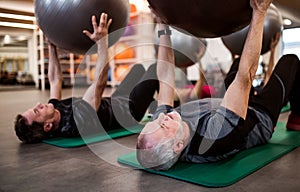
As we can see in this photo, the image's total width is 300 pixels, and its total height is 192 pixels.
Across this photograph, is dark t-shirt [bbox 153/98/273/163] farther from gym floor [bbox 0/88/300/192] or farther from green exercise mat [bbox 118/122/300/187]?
gym floor [bbox 0/88/300/192]

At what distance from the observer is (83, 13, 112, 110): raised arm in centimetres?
182

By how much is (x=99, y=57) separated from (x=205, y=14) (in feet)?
2.90

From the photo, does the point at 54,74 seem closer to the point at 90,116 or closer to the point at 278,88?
the point at 90,116

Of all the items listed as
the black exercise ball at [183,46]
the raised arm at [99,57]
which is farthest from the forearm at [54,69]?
the black exercise ball at [183,46]

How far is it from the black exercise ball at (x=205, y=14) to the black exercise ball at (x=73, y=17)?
437 millimetres

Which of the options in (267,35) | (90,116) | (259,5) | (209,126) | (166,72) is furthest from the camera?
(267,35)

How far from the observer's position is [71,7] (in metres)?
1.76

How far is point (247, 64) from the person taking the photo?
136cm

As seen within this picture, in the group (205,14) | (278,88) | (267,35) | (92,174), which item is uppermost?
(267,35)

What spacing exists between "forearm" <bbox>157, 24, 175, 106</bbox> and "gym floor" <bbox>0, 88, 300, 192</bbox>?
440mm

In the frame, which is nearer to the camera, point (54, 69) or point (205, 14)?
point (205, 14)

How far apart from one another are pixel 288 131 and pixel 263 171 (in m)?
0.96

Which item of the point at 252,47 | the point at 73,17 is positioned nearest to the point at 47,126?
the point at 73,17

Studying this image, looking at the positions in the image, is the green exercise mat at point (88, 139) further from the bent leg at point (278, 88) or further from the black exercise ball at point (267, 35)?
the black exercise ball at point (267, 35)
